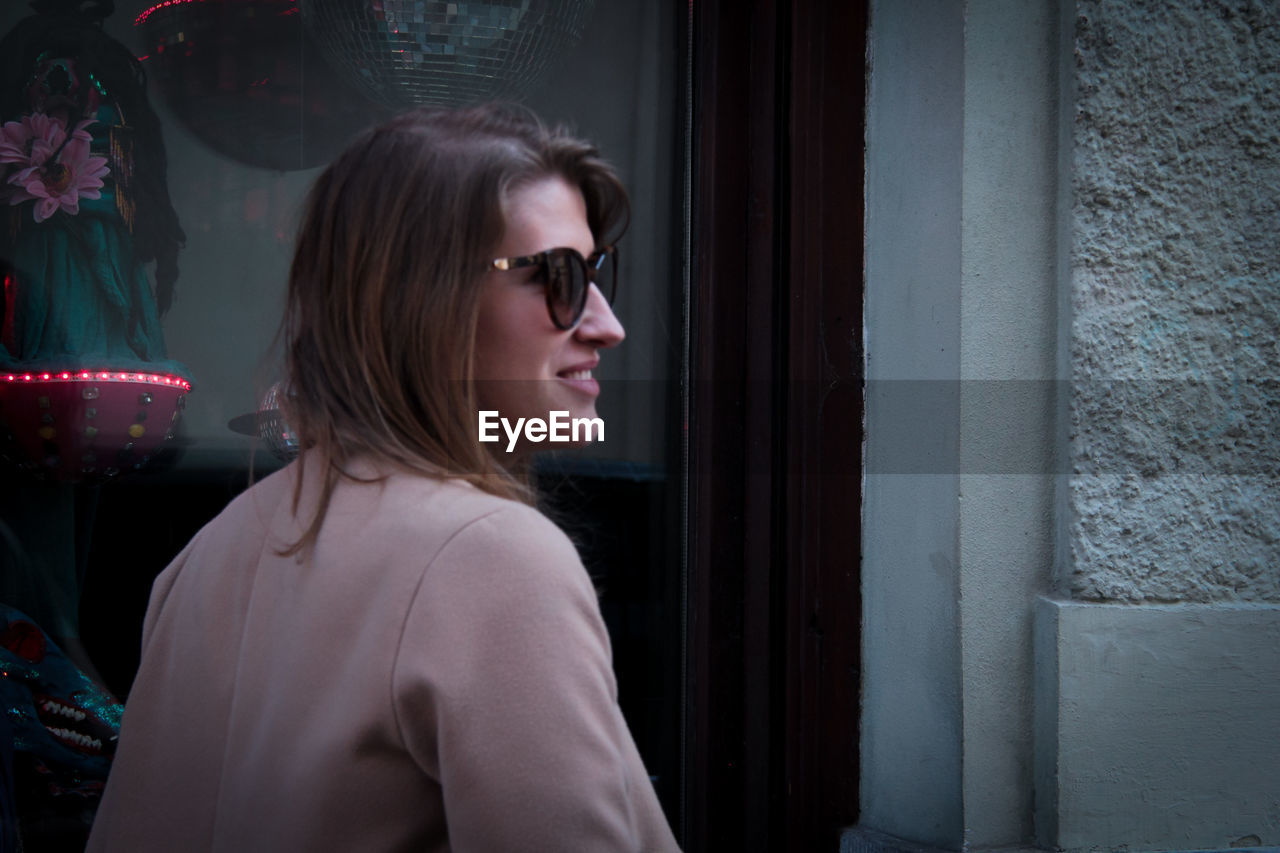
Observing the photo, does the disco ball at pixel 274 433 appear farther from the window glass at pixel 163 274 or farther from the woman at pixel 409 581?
the woman at pixel 409 581

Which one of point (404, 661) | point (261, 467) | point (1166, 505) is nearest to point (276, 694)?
point (404, 661)

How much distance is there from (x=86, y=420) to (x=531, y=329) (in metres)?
1.71

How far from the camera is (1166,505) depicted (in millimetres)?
2070

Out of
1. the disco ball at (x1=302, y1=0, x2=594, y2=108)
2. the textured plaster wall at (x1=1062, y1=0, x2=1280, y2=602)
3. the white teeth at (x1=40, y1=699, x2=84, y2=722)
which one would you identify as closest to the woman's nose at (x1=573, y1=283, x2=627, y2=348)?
the textured plaster wall at (x1=1062, y1=0, x2=1280, y2=602)

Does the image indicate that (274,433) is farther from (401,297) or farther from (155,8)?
(401,297)

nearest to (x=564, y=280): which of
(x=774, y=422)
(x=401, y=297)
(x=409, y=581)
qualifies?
(x=401, y=297)

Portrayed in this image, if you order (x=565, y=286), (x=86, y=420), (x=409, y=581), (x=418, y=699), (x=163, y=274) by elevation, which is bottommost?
(x=418, y=699)

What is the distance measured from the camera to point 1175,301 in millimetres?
2098

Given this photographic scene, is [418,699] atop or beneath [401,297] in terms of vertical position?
beneath

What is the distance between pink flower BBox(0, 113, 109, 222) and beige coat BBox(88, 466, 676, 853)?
6.14 feet

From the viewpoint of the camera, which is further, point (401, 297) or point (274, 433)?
point (274, 433)

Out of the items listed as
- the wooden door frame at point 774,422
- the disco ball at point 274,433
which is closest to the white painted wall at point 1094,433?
the wooden door frame at point 774,422

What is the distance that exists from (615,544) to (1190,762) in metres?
1.54

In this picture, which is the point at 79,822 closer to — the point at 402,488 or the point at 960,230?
the point at 402,488
